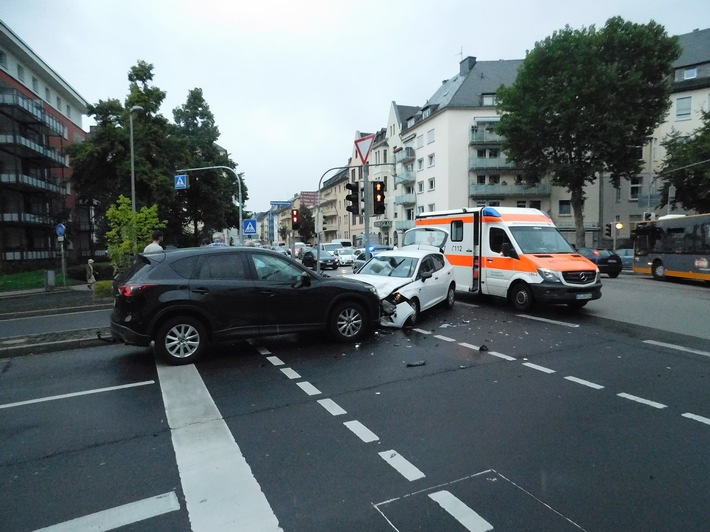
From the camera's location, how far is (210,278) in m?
6.97

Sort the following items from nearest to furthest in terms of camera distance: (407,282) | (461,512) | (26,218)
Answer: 1. (461,512)
2. (407,282)
3. (26,218)

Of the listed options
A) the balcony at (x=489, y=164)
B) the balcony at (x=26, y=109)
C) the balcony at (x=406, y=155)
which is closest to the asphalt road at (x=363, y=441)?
the balcony at (x=26, y=109)

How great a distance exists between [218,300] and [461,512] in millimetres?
4903

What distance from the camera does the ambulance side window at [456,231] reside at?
13461mm

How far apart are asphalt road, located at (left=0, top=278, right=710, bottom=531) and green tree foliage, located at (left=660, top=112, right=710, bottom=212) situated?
30.9 m

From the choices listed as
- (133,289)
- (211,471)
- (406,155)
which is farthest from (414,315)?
(406,155)

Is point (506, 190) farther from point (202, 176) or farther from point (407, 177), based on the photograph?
point (202, 176)

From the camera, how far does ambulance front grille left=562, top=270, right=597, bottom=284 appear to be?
420 inches

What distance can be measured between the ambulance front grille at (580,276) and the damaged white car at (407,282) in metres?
2.84

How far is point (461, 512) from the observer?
2.96 metres

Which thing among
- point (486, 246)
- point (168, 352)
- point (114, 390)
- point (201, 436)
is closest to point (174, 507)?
point (201, 436)

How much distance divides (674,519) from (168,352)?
609 cm

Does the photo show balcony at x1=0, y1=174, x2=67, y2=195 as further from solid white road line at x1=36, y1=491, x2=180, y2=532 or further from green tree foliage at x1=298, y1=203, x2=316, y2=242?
solid white road line at x1=36, y1=491, x2=180, y2=532

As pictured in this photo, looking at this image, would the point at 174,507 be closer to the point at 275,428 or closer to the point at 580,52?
the point at 275,428
